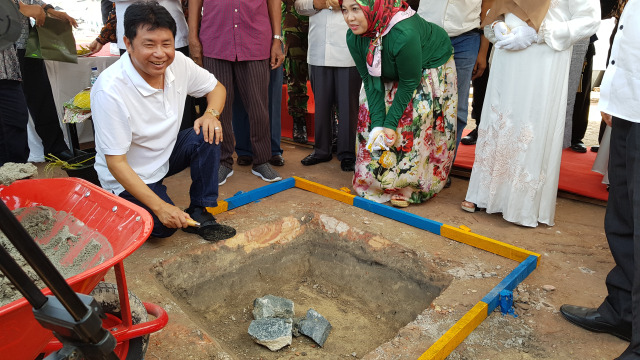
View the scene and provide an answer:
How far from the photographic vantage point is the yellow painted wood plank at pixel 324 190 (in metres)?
3.31

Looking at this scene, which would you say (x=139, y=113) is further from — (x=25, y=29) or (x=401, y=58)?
(x=25, y=29)

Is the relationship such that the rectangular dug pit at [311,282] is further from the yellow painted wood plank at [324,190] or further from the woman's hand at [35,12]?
the woman's hand at [35,12]

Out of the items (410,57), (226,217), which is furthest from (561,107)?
(226,217)

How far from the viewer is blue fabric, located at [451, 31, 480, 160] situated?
3.35 m

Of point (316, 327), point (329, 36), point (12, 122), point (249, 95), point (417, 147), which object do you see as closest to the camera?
point (316, 327)

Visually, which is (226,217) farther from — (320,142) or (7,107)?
(7,107)

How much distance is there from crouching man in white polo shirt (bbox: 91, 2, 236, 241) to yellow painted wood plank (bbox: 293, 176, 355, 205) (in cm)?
86

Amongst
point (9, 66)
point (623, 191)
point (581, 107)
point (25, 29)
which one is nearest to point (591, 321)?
point (623, 191)

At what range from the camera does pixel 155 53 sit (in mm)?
2232

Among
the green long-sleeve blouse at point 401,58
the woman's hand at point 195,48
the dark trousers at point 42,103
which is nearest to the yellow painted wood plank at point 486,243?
the green long-sleeve blouse at point 401,58

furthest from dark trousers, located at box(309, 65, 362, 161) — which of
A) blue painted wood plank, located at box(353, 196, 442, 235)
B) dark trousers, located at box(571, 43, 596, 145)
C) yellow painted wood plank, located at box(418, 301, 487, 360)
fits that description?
yellow painted wood plank, located at box(418, 301, 487, 360)

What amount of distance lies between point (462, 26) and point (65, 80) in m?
3.33

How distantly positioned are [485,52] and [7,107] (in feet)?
11.6

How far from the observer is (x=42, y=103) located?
413cm
